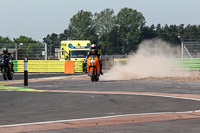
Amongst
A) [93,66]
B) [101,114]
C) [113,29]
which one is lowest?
[101,114]

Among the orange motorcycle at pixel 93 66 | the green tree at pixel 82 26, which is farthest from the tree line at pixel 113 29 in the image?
the orange motorcycle at pixel 93 66

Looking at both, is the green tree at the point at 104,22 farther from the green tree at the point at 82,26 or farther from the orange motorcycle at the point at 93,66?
the orange motorcycle at the point at 93,66

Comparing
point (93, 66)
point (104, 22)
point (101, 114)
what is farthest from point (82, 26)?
point (101, 114)

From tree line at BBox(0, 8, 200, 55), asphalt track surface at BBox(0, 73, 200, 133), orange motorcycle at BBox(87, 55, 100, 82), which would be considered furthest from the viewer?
tree line at BBox(0, 8, 200, 55)

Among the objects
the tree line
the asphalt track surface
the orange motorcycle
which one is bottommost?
the asphalt track surface

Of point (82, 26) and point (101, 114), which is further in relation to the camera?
point (82, 26)

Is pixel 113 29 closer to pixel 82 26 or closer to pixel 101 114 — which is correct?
pixel 82 26

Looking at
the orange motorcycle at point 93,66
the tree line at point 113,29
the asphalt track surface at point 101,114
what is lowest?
the asphalt track surface at point 101,114

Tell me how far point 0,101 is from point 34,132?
6.36 metres

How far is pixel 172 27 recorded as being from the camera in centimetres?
17238

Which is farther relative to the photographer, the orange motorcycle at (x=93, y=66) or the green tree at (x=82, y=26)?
the green tree at (x=82, y=26)

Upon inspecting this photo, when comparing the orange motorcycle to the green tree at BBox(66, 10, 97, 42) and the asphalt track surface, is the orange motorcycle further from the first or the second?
the green tree at BBox(66, 10, 97, 42)

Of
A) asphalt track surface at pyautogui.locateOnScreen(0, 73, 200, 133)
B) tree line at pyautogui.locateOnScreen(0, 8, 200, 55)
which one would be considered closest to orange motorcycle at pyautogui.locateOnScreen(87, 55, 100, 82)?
asphalt track surface at pyautogui.locateOnScreen(0, 73, 200, 133)

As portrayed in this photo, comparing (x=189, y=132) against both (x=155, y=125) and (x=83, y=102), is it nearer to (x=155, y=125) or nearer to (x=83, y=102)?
(x=155, y=125)
